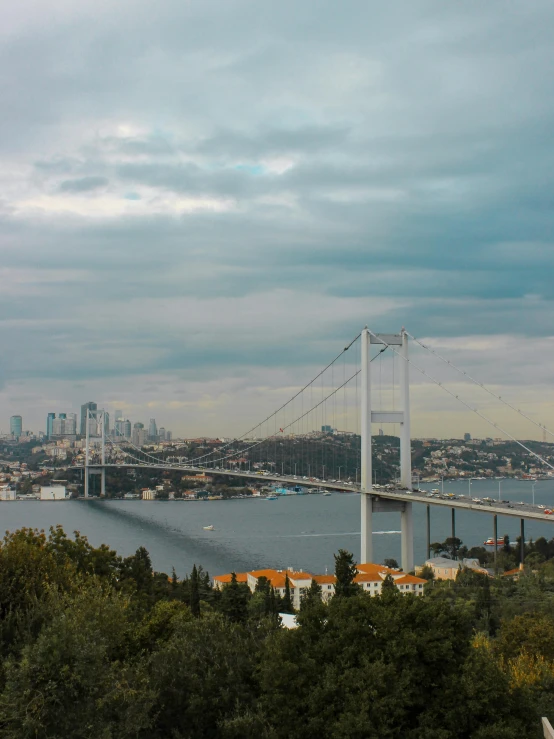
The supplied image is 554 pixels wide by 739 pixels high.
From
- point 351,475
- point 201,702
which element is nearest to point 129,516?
point 351,475

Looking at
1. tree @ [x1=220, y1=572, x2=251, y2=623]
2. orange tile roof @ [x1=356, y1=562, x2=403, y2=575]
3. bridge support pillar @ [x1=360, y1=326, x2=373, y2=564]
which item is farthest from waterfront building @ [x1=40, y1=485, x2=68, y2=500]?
tree @ [x1=220, y1=572, x2=251, y2=623]

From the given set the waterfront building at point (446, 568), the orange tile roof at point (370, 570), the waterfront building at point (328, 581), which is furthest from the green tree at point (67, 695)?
the waterfront building at point (446, 568)

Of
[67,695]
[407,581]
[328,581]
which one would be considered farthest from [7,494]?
[67,695]

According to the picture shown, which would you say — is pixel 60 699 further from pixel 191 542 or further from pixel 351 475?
pixel 351 475

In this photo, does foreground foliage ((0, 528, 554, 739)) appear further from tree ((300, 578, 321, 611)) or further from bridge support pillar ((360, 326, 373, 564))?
bridge support pillar ((360, 326, 373, 564))

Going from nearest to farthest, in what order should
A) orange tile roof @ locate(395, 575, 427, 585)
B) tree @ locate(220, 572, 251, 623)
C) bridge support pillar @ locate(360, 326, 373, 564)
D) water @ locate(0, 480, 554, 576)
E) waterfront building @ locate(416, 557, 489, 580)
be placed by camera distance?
tree @ locate(220, 572, 251, 623) < orange tile roof @ locate(395, 575, 427, 585) < bridge support pillar @ locate(360, 326, 373, 564) < waterfront building @ locate(416, 557, 489, 580) < water @ locate(0, 480, 554, 576)

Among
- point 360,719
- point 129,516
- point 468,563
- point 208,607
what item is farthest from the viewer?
point 129,516
